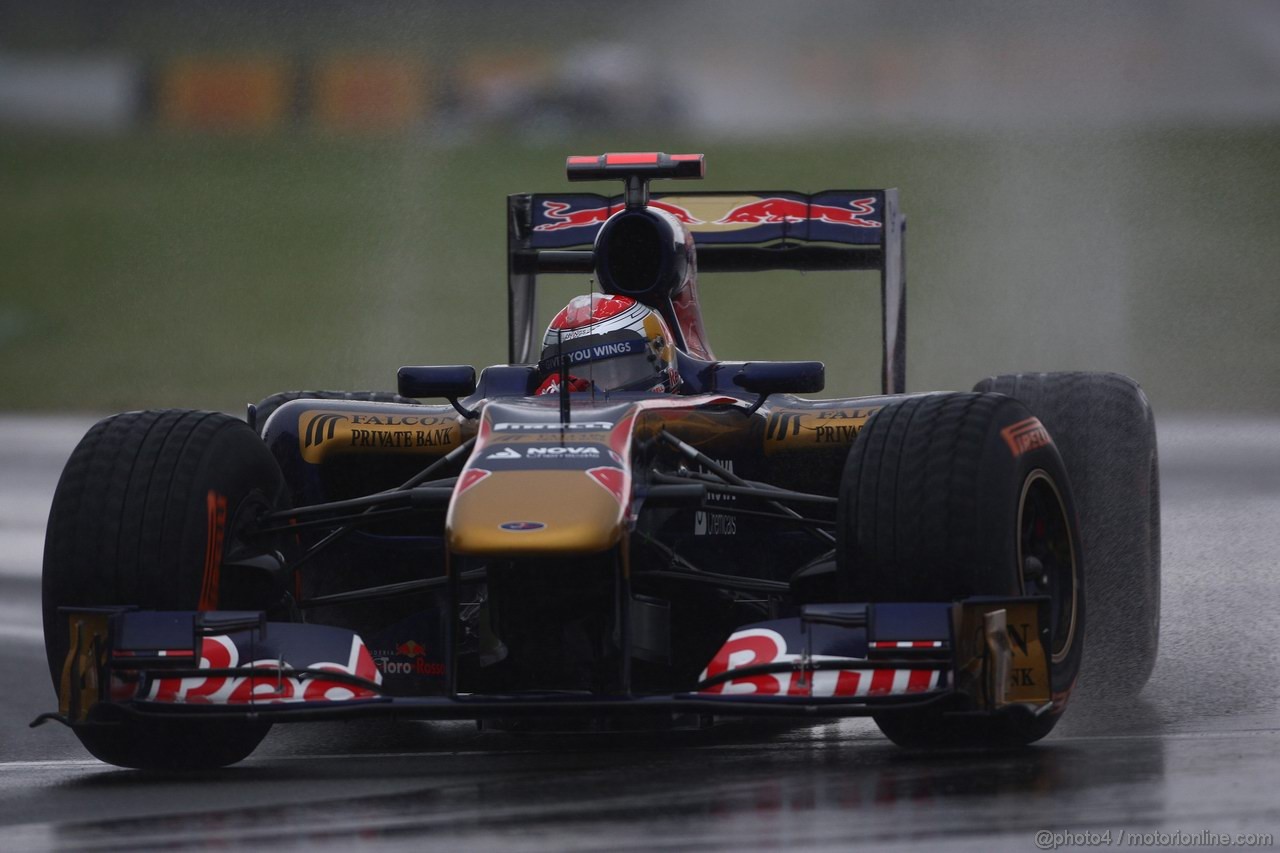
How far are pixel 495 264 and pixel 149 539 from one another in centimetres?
2099

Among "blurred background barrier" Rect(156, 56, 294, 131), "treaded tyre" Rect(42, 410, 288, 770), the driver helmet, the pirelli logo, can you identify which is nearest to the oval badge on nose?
"treaded tyre" Rect(42, 410, 288, 770)

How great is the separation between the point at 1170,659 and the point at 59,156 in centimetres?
1812

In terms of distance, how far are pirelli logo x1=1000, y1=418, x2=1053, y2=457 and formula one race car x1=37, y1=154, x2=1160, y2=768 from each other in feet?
0.05

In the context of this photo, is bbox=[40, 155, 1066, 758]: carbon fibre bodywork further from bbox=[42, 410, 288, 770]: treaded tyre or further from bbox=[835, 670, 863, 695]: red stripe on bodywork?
bbox=[42, 410, 288, 770]: treaded tyre

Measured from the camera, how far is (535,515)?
6469 millimetres

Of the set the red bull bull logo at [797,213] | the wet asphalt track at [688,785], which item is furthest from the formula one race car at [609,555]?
the red bull bull logo at [797,213]

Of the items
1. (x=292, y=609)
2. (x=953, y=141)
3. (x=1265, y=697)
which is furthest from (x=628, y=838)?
(x=953, y=141)

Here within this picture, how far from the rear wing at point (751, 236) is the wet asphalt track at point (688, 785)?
2.51 meters

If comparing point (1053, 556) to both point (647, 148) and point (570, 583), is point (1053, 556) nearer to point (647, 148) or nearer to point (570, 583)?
point (570, 583)

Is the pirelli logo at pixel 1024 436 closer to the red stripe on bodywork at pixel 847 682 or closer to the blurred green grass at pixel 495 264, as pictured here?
the red stripe on bodywork at pixel 847 682

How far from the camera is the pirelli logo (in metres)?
6.88

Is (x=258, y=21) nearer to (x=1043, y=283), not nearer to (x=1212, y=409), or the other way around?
(x=1043, y=283)

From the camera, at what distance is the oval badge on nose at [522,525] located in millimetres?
6418

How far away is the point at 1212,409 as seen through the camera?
19406 millimetres
